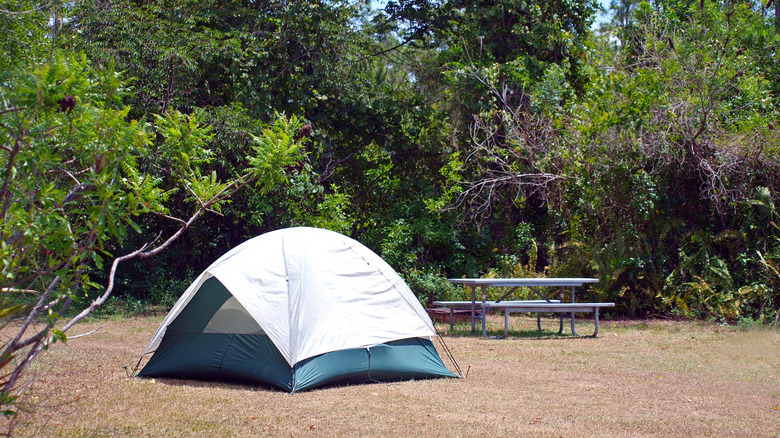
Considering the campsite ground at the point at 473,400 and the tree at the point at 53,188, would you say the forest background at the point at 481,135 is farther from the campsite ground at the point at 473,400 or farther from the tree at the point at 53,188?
the tree at the point at 53,188

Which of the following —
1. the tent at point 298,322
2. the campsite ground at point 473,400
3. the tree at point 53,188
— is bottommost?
the campsite ground at point 473,400

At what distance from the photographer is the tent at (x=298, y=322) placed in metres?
6.88

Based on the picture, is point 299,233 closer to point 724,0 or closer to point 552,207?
point 552,207

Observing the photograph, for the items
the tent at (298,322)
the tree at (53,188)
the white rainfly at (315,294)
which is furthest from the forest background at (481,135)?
the tree at (53,188)

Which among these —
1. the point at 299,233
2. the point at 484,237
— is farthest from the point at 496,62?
the point at 299,233

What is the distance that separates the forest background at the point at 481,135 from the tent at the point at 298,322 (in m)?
4.17

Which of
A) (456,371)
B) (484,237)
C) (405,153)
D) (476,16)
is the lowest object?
(456,371)

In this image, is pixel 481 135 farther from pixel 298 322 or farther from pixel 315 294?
pixel 298 322

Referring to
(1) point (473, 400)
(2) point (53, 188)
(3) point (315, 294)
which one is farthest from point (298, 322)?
(2) point (53, 188)

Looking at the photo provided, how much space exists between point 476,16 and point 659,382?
1116cm

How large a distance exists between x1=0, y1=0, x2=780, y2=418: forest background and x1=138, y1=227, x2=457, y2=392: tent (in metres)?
4.17

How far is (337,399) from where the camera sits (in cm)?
635

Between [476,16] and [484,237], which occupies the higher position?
[476,16]

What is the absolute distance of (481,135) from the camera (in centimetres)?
1633
